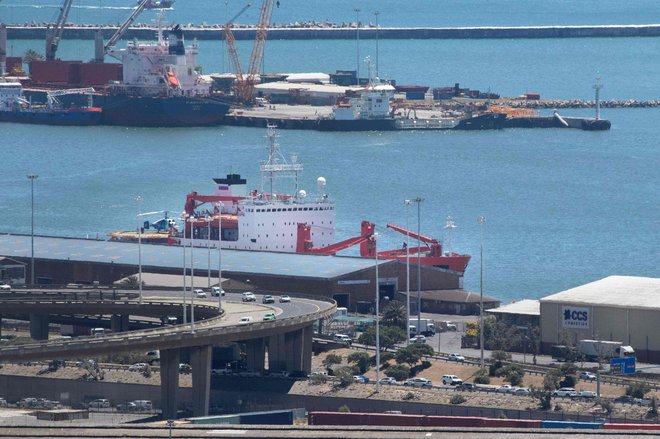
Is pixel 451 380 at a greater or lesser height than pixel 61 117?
lesser

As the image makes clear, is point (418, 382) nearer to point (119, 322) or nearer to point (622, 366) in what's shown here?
point (622, 366)

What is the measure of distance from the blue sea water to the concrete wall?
1080 cm

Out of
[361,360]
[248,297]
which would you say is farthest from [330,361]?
[248,297]

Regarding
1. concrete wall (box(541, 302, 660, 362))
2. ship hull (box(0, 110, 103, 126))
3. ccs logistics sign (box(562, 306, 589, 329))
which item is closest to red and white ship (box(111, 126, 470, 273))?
concrete wall (box(541, 302, 660, 362))

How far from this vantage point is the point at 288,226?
54844mm

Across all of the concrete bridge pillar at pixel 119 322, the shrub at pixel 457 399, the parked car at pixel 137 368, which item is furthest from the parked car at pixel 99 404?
the shrub at pixel 457 399

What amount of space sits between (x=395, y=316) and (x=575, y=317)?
4.51 meters

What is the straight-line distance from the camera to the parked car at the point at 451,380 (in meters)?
38.1

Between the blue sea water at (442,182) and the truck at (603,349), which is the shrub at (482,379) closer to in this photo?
the truck at (603,349)

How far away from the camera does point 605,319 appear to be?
41.6m

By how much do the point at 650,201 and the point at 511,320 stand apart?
3296cm

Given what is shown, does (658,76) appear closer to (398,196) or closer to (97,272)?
(398,196)

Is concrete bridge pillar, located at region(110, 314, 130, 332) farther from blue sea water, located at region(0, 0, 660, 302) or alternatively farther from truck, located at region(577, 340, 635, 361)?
blue sea water, located at region(0, 0, 660, 302)

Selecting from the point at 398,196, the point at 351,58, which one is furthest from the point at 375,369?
the point at 351,58
